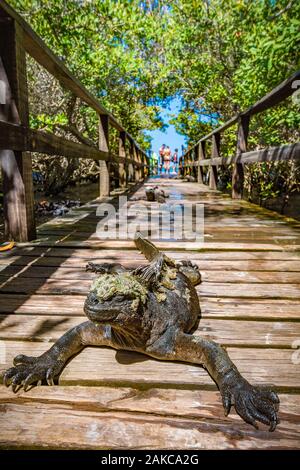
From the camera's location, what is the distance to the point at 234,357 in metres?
1.80

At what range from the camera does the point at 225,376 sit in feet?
5.10

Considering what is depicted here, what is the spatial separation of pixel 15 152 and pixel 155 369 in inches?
106

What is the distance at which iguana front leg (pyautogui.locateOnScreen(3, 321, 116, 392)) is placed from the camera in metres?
1.59

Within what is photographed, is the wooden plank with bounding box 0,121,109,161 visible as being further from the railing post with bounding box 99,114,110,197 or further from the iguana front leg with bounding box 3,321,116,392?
the railing post with bounding box 99,114,110,197

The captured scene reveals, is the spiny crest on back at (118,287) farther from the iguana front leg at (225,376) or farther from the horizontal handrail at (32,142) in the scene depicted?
the horizontal handrail at (32,142)

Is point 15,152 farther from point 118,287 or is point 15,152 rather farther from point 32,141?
point 118,287

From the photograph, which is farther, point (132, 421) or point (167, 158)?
point (167, 158)

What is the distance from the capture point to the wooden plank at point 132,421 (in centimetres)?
125

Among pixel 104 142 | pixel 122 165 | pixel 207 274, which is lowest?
pixel 207 274

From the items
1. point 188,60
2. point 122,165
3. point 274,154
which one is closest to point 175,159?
point 188,60

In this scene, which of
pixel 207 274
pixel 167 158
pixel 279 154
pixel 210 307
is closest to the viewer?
pixel 210 307

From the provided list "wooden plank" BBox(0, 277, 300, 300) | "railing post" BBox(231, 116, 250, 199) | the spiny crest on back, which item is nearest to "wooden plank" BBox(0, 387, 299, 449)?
the spiny crest on back

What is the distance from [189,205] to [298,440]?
5925 millimetres
